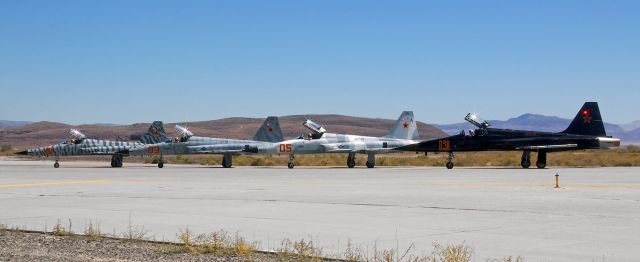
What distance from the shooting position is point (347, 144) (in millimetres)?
48969

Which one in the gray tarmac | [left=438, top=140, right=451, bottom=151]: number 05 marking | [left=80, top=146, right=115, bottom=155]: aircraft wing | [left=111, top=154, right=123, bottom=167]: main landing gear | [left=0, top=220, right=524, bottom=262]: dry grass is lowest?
[left=0, top=220, right=524, bottom=262]: dry grass

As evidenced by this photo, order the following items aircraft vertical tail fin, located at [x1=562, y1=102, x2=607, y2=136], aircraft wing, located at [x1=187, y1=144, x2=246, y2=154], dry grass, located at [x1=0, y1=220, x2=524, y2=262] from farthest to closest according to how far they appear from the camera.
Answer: aircraft wing, located at [x1=187, y1=144, x2=246, y2=154], aircraft vertical tail fin, located at [x1=562, y1=102, x2=607, y2=136], dry grass, located at [x1=0, y1=220, x2=524, y2=262]

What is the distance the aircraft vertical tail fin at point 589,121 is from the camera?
143 ft

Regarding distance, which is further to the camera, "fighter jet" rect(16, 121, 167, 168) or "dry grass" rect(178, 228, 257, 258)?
"fighter jet" rect(16, 121, 167, 168)

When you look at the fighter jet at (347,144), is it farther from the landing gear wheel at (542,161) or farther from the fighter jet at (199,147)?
the landing gear wheel at (542,161)

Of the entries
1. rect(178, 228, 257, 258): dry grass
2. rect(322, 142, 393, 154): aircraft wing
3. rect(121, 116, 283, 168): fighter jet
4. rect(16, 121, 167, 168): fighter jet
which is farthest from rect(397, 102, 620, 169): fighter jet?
rect(178, 228, 257, 258): dry grass

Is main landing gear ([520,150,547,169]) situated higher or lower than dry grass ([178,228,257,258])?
higher

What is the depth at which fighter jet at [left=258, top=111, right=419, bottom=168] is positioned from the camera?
4866cm

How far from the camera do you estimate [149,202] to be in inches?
755

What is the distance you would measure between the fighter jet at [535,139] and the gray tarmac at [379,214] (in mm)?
18949

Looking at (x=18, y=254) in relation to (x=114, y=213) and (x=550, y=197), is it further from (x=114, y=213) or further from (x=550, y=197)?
(x=550, y=197)

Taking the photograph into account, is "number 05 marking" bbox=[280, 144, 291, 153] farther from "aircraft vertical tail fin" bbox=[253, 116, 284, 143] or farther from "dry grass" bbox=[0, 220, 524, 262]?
"dry grass" bbox=[0, 220, 524, 262]

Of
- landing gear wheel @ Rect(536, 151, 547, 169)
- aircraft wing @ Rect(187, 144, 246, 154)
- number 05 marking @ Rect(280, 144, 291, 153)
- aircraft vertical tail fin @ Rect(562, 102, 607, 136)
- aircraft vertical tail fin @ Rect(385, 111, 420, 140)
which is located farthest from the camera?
aircraft vertical tail fin @ Rect(385, 111, 420, 140)

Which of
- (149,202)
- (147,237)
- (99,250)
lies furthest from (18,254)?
(149,202)
